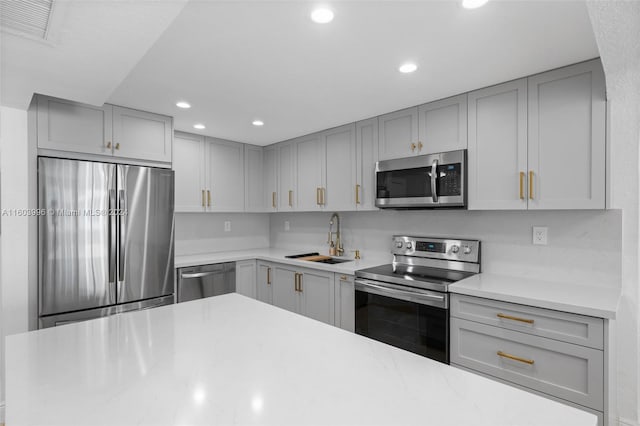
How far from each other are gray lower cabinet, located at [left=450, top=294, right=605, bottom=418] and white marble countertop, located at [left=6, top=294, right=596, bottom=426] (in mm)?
1220

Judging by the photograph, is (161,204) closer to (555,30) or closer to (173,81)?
(173,81)

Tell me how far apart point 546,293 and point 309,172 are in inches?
97.4

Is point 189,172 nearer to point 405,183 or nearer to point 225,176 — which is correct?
point 225,176

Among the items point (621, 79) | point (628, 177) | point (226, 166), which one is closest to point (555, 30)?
point (621, 79)

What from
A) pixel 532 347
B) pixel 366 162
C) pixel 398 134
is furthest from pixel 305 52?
pixel 532 347

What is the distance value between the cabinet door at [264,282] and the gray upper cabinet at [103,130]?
152cm

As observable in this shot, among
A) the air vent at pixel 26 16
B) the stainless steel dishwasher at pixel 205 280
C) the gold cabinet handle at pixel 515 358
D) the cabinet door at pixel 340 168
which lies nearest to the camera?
the air vent at pixel 26 16

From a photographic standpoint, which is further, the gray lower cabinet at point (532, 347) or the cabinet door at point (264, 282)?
the cabinet door at point (264, 282)

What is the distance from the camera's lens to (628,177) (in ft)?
6.26

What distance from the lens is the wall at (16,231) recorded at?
7.18 feet

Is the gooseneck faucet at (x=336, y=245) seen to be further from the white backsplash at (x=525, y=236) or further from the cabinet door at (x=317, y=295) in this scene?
the cabinet door at (x=317, y=295)

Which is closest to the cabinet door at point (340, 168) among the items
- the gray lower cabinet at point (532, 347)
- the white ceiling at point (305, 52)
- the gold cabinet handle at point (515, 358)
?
the white ceiling at point (305, 52)

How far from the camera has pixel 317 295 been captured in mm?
3184

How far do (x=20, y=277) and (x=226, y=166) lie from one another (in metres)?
2.17
